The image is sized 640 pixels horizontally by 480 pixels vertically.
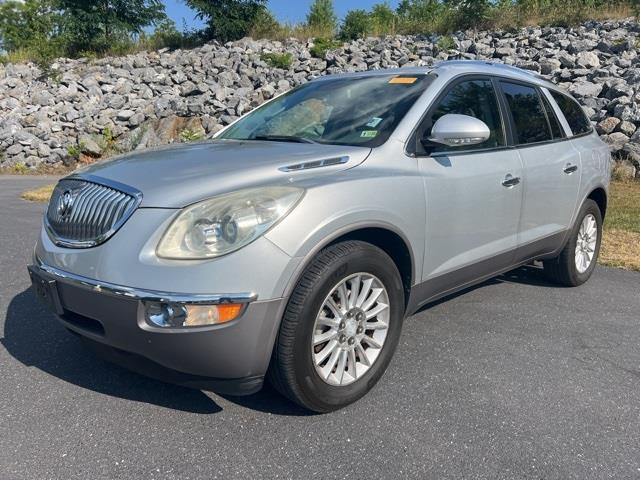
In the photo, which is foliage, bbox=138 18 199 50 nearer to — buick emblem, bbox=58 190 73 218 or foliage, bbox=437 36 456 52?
foliage, bbox=437 36 456 52

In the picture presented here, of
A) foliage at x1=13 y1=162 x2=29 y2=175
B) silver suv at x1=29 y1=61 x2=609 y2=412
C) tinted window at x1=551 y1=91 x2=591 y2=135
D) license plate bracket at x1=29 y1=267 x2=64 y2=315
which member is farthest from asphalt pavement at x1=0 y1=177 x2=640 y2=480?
foliage at x1=13 y1=162 x2=29 y2=175

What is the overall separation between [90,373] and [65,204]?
102cm

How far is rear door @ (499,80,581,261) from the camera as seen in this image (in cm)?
424

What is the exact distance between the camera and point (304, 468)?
99.0 inches

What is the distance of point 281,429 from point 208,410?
431 mm

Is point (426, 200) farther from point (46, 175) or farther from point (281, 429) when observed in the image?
point (46, 175)

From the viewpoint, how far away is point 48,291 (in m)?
2.89

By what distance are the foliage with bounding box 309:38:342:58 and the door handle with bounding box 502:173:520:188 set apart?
1665cm

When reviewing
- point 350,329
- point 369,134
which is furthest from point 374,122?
point 350,329

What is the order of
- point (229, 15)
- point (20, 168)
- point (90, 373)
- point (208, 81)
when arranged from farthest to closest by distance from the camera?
1. point (229, 15)
2. point (208, 81)
3. point (20, 168)
4. point (90, 373)

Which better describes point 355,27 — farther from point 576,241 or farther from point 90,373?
point 90,373

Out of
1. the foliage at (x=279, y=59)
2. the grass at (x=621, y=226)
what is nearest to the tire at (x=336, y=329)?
the grass at (x=621, y=226)

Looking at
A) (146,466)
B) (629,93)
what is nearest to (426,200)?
(146,466)

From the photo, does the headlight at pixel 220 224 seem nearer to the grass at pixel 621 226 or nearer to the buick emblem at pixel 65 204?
the buick emblem at pixel 65 204
